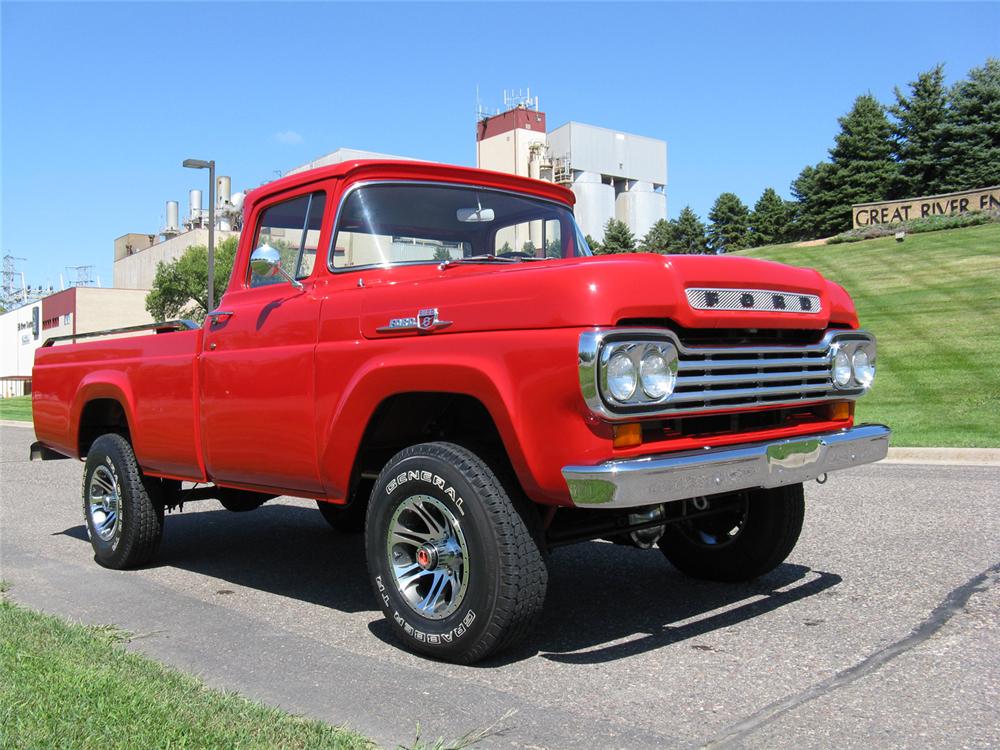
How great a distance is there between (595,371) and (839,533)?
149 inches

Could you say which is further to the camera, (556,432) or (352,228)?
(352,228)

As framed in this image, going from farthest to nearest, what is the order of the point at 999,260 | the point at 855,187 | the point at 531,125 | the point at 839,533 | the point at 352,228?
the point at 531,125 → the point at 855,187 → the point at 999,260 → the point at 839,533 → the point at 352,228

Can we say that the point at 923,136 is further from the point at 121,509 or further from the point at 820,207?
the point at 121,509

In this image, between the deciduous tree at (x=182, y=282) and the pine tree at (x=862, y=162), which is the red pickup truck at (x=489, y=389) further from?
the deciduous tree at (x=182, y=282)

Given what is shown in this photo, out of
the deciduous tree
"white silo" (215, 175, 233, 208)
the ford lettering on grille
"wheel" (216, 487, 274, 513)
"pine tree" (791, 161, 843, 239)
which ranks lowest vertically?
"wheel" (216, 487, 274, 513)

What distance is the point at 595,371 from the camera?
11.0 feet

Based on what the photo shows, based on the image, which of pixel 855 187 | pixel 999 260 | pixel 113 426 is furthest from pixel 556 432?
pixel 855 187

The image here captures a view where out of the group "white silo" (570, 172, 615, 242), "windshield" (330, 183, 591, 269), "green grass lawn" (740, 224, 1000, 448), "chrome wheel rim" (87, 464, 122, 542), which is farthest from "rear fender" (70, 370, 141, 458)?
"white silo" (570, 172, 615, 242)

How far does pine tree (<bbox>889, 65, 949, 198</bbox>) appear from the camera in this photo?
50.3m

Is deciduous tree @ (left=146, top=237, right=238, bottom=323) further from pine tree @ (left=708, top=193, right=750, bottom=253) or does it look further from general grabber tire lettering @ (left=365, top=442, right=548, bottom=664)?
general grabber tire lettering @ (left=365, top=442, right=548, bottom=664)

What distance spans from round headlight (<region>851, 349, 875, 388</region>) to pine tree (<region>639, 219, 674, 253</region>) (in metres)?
69.9

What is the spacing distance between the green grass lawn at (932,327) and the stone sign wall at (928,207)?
4464 mm

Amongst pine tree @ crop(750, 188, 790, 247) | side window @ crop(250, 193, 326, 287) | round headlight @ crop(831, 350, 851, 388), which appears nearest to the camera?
round headlight @ crop(831, 350, 851, 388)

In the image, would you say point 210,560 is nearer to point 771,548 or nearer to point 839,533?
point 771,548
